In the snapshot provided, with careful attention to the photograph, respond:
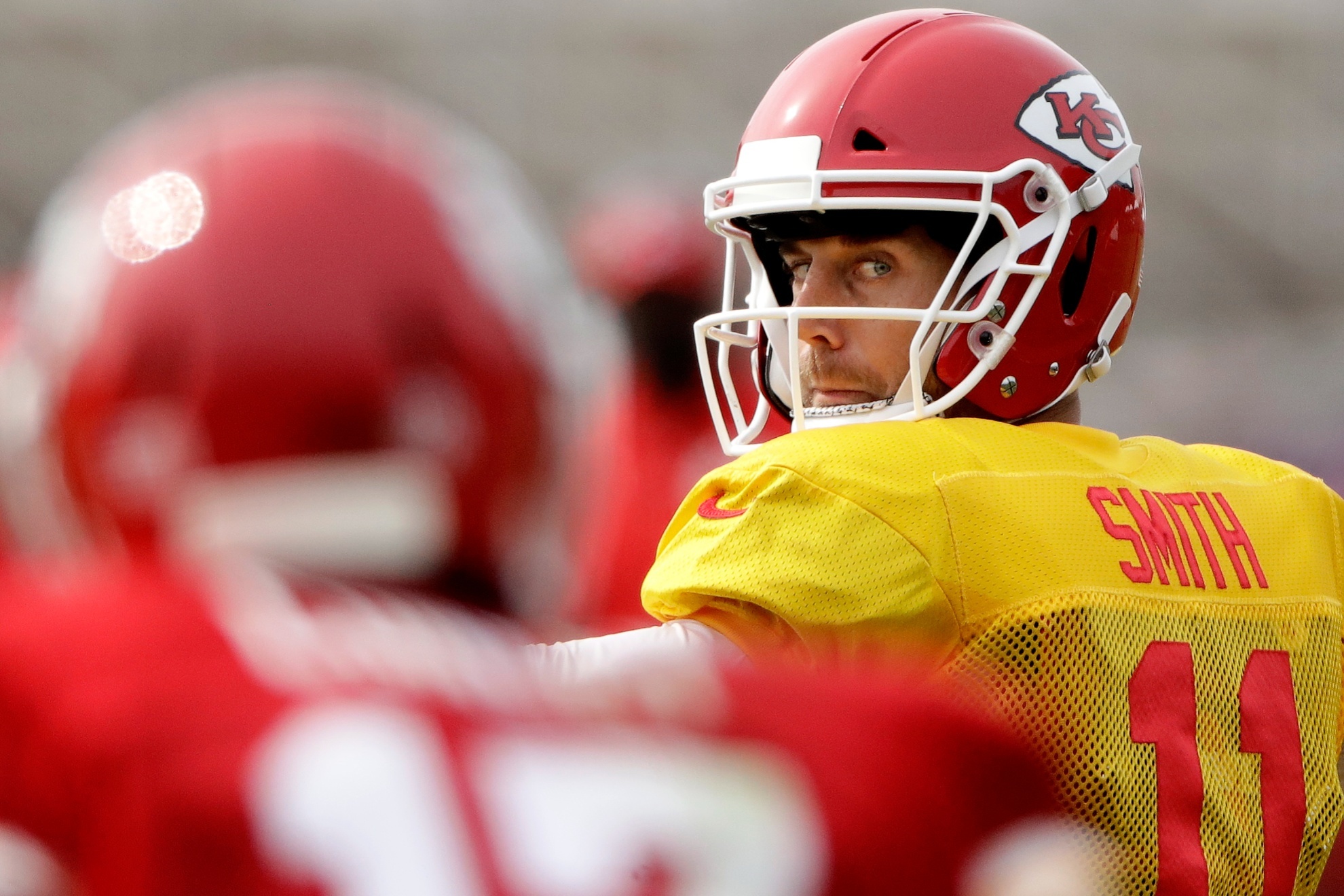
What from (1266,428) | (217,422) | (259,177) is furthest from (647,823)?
(1266,428)

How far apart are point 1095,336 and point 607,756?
1.23 metres

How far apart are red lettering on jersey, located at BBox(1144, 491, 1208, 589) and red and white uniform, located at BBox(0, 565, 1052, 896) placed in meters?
0.82

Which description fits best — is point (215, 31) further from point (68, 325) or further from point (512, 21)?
point (68, 325)

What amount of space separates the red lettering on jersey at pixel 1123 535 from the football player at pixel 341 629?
66 centimetres

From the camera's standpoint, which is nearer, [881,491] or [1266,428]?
[881,491]

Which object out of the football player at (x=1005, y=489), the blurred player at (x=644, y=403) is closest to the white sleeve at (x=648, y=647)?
the football player at (x=1005, y=489)

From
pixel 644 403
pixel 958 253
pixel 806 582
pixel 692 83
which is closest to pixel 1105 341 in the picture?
pixel 958 253

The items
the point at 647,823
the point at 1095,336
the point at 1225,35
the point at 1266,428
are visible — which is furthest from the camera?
the point at 1225,35

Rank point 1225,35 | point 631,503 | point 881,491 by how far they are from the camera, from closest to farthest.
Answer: point 881,491
point 631,503
point 1225,35

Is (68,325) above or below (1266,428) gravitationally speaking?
above

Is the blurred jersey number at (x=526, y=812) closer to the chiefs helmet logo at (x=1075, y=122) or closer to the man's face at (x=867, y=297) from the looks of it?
the man's face at (x=867, y=297)

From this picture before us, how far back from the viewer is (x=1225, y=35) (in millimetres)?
9148

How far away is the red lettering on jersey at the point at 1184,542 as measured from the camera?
1.67 m

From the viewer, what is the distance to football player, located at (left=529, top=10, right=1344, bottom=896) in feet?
4.96
